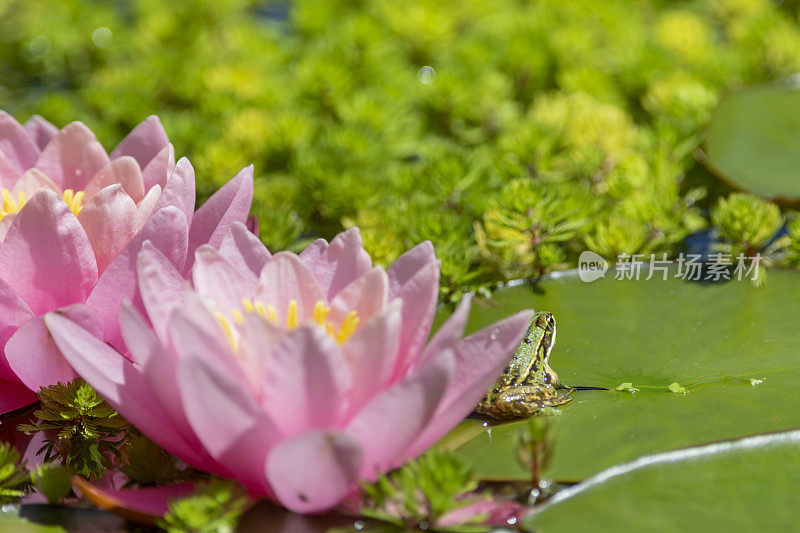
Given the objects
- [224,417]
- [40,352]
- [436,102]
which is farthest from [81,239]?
[436,102]

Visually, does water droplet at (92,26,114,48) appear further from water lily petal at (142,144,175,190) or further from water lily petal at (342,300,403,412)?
water lily petal at (342,300,403,412)

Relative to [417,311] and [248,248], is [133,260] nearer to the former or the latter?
[248,248]

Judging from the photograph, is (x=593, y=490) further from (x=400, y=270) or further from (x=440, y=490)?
(x=400, y=270)

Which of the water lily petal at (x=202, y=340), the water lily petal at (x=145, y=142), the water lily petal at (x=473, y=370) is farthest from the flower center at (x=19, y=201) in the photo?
the water lily petal at (x=473, y=370)

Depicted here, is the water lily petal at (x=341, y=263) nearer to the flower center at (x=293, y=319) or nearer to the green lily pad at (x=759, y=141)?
the flower center at (x=293, y=319)

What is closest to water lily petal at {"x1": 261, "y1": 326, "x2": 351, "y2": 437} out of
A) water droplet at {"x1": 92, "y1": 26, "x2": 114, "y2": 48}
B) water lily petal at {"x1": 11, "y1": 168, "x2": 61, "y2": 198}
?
water lily petal at {"x1": 11, "y1": 168, "x2": 61, "y2": 198}

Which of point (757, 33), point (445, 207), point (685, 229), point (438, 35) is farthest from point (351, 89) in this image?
point (757, 33)
